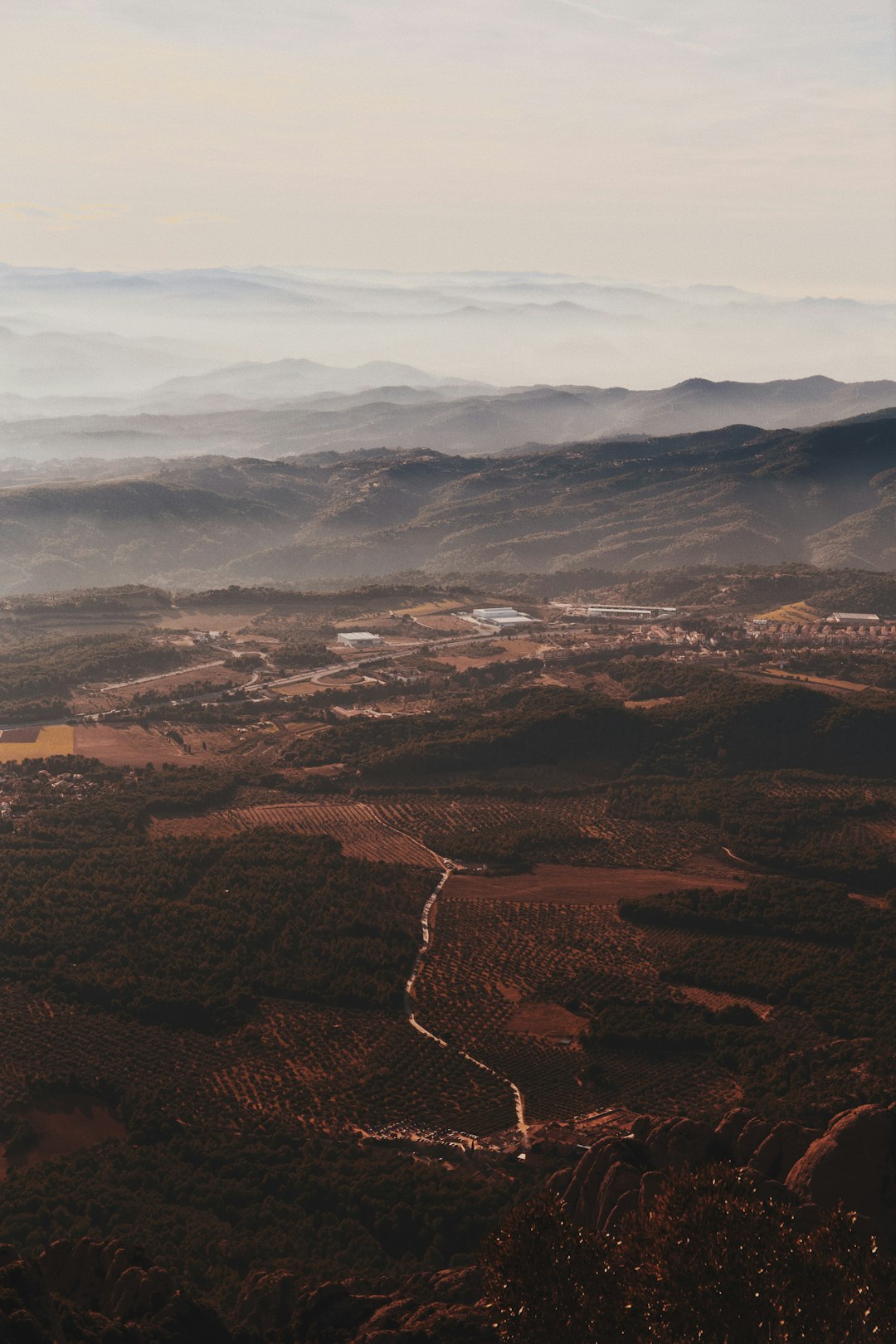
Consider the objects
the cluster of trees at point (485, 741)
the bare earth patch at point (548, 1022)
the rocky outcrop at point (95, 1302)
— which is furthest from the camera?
the cluster of trees at point (485, 741)

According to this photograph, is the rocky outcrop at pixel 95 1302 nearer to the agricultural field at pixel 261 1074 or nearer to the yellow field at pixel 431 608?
the agricultural field at pixel 261 1074

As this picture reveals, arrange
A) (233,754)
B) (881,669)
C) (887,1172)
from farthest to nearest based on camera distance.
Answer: (881,669), (233,754), (887,1172)

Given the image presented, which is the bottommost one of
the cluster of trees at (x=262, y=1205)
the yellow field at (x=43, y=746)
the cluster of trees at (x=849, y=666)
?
the cluster of trees at (x=262, y=1205)

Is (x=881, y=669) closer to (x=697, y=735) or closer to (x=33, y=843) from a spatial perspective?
(x=697, y=735)

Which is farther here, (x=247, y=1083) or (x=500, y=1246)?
(x=247, y=1083)

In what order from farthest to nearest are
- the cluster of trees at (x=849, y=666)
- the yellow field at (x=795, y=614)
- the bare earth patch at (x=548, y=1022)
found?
the yellow field at (x=795, y=614) < the cluster of trees at (x=849, y=666) < the bare earth patch at (x=548, y=1022)

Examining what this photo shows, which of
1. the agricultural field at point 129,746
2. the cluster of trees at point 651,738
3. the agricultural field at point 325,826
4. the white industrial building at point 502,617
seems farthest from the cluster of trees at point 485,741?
the white industrial building at point 502,617

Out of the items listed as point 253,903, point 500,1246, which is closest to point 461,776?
point 253,903

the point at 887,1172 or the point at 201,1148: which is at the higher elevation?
the point at 887,1172
